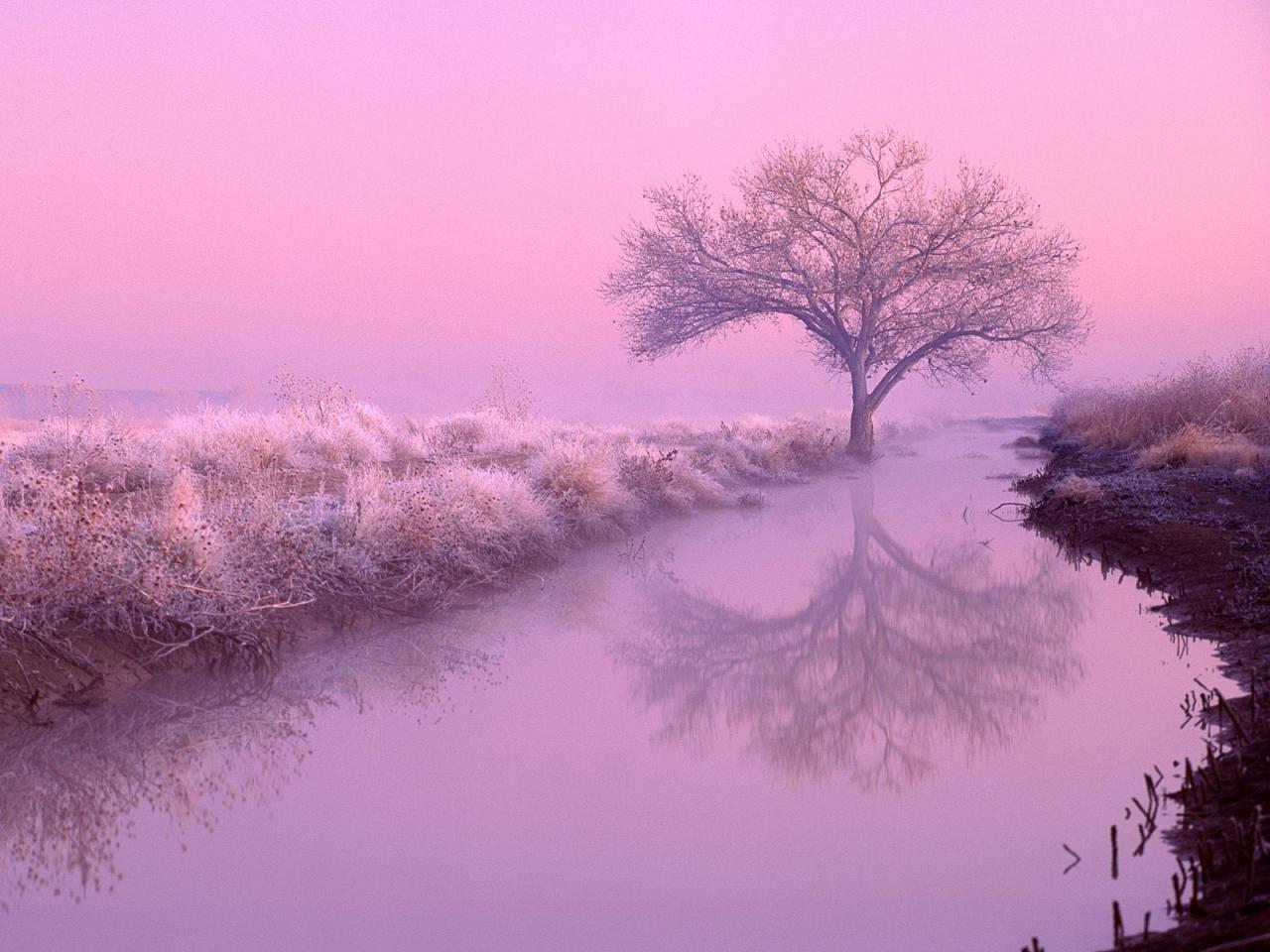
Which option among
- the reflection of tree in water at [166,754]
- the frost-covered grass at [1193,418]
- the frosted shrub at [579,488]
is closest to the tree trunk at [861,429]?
the frost-covered grass at [1193,418]

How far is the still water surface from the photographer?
14.1 ft

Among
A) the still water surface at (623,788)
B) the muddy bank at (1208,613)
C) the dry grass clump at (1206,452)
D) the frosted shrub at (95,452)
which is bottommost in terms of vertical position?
the still water surface at (623,788)

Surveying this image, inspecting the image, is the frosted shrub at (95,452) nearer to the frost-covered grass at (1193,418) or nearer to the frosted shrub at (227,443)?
the frosted shrub at (227,443)

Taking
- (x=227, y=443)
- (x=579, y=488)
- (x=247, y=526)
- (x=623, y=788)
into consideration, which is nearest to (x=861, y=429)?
(x=579, y=488)

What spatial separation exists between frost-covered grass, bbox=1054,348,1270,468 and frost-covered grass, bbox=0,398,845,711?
28.0 feet

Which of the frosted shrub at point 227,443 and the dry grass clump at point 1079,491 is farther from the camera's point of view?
the dry grass clump at point 1079,491

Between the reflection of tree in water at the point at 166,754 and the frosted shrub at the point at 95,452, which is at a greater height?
the frosted shrub at the point at 95,452

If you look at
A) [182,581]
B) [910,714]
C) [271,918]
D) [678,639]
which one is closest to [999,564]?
[678,639]

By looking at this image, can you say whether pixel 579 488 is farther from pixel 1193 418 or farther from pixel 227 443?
pixel 1193 418

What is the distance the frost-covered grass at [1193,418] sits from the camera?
18.5m

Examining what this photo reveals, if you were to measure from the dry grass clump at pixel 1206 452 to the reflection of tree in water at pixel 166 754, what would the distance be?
1463 centimetres

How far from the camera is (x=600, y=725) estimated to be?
6910 millimetres

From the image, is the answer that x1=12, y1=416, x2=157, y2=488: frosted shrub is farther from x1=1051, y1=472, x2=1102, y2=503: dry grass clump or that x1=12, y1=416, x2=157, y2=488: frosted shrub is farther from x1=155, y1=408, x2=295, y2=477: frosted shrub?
x1=1051, y1=472, x2=1102, y2=503: dry grass clump

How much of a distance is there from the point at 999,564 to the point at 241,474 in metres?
10.3
